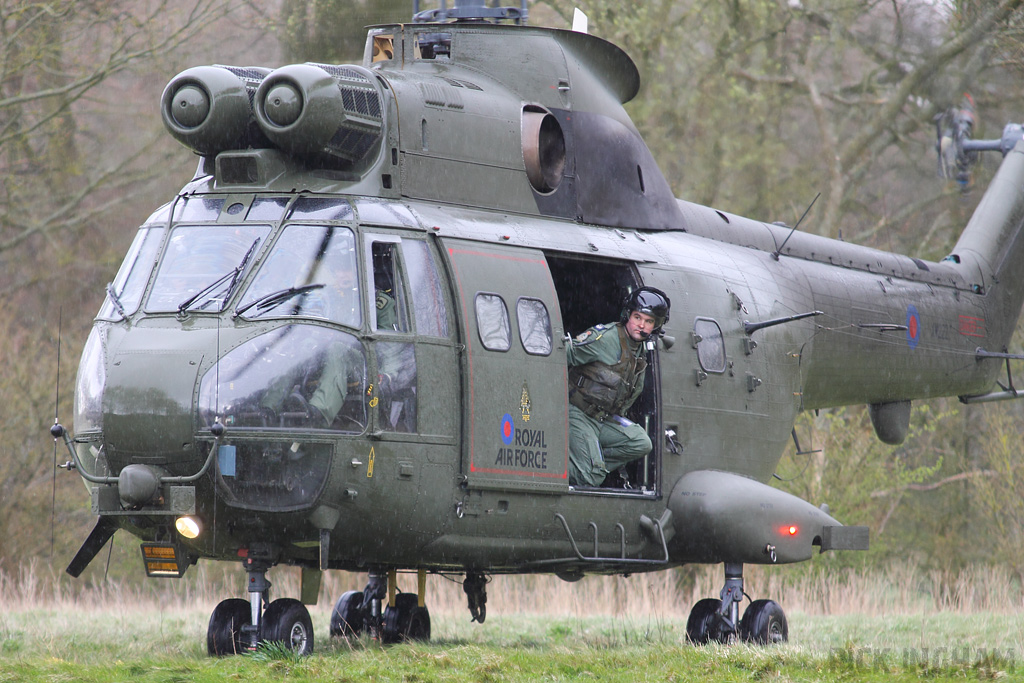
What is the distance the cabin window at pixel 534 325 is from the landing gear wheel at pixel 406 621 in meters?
2.93

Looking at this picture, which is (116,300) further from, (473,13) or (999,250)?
(999,250)

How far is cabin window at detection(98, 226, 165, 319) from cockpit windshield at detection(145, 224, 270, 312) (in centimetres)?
12

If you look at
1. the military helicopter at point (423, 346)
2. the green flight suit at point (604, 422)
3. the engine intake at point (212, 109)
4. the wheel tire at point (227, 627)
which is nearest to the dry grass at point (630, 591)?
the military helicopter at point (423, 346)

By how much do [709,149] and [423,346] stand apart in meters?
17.9

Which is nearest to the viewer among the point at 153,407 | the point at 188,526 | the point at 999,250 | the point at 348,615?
the point at 153,407

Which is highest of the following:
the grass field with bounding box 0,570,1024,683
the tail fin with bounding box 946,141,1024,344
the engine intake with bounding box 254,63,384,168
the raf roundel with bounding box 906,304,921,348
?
the tail fin with bounding box 946,141,1024,344

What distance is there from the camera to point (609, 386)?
895 cm

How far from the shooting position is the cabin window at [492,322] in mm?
7926

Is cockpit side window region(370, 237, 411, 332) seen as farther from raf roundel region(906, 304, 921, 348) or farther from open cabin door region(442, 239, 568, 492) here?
raf roundel region(906, 304, 921, 348)

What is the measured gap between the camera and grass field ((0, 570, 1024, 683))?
677 cm

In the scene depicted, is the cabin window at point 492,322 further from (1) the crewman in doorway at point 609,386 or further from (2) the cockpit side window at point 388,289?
(1) the crewman in doorway at point 609,386

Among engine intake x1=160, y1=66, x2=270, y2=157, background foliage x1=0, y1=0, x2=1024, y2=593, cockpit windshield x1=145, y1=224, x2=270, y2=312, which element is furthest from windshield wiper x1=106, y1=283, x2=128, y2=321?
background foliage x1=0, y1=0, x2=1024, y2=593

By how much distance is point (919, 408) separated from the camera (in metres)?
20.3

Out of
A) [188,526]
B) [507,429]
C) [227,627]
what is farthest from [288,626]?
[507,429]
